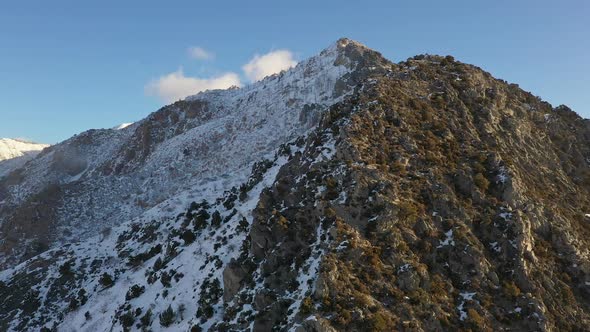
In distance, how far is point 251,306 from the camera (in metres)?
32.6

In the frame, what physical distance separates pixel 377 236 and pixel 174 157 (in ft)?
269

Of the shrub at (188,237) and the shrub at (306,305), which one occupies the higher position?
the shrub at (188,237)

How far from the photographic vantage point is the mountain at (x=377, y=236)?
98.5 ft

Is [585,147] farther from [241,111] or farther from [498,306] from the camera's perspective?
[241,111]

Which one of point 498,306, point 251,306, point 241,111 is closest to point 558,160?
point 498,306

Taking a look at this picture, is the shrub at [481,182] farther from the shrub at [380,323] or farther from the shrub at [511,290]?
the shrub at [380,323]

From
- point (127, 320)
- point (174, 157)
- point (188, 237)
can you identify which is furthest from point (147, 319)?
point (174, 157)

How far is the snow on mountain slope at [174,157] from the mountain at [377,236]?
20.0 meters

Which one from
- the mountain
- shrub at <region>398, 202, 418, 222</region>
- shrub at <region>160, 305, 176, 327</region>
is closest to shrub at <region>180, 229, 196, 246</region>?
the mountain

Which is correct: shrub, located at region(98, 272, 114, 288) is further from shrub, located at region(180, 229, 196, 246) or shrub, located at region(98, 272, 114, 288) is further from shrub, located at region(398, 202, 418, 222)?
shrub, located at region(398, 202, 418, 222)

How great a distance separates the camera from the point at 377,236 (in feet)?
107

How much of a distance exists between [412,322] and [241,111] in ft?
290

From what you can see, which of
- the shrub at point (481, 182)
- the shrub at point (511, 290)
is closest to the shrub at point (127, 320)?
the shrub at point (511, 290)

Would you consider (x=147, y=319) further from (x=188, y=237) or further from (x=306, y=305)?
(x=306, y=305)
